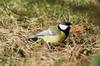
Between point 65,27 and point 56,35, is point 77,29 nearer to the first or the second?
point 65,27

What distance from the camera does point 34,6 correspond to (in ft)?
14.5

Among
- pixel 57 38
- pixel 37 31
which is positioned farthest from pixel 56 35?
pixel 37 31

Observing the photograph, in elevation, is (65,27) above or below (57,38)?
above

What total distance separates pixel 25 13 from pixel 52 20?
525 millimetres

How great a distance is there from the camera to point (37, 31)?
11.8ft

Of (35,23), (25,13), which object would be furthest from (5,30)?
(25,13)

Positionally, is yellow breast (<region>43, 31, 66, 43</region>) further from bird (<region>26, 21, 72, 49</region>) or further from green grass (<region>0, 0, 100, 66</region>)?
green grass (<region>0, 0, 100, 66</region>)

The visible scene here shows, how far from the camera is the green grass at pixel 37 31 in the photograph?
2.75 m

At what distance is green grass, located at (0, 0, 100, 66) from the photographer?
Answer: 2.75 meters

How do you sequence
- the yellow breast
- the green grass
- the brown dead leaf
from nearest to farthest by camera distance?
the green grass → the yellow breast → the brown dead leaf

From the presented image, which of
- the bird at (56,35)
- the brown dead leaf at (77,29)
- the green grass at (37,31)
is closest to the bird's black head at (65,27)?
the bird at (56,35)

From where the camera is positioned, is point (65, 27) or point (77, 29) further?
point (77, 29)

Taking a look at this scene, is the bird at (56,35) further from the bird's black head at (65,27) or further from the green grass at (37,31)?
the green grass at (37,31)

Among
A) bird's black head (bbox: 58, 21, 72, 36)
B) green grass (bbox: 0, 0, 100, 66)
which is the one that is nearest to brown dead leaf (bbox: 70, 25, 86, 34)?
green grass (bbox: 0, 0, 100, 66)
